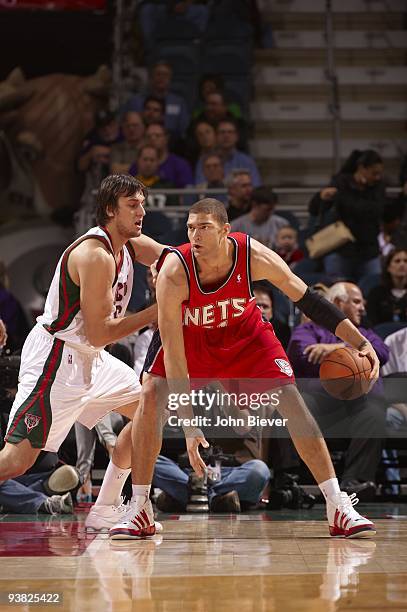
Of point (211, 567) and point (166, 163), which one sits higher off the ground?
point (166, 163)

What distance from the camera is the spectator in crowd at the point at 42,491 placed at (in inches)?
229

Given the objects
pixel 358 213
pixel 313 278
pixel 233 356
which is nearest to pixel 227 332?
pixel 233 356

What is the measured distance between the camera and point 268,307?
661 cm

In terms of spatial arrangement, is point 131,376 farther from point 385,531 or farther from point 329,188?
point 329,188

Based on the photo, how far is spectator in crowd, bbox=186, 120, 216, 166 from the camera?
9.51 metres

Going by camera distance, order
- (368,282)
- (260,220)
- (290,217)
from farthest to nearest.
A: 1. (290,217)
2. (260,220)
3. (368,282)

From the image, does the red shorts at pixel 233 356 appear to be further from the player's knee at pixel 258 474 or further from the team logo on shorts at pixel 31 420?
the player's knee at pixel 258 474

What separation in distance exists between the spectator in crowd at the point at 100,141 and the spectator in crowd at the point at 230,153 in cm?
96

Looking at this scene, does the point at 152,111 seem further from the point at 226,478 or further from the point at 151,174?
the point at 226,478

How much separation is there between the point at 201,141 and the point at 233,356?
195 inches

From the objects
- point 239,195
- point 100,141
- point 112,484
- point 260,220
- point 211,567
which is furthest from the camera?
point 100,141

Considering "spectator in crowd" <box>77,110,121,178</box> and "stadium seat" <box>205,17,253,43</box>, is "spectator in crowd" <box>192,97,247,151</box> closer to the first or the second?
"spectator in crowd" <box>77,110,121,178</box>

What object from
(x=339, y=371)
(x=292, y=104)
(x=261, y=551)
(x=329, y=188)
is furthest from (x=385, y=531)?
(x=292, y=104)

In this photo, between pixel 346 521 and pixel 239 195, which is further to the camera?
pixel 239 195
